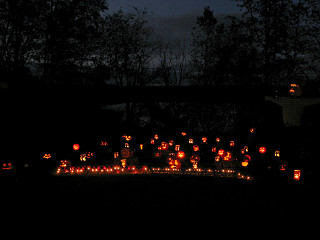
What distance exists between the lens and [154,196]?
7.04m

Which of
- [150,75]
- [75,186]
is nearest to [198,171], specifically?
[75,186]

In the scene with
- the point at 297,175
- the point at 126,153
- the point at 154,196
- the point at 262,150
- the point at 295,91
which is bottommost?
the point at 154,196

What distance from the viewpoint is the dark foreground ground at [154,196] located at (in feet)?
19.7

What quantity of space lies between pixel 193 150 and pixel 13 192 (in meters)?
7.15

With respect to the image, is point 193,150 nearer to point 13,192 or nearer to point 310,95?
point 310,95

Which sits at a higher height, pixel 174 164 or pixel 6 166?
pixel 6 166

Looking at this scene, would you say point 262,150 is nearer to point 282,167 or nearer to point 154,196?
point 282,167

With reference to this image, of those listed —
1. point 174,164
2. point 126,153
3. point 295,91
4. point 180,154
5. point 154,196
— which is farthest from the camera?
point 180,154

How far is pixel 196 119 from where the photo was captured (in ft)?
63.1

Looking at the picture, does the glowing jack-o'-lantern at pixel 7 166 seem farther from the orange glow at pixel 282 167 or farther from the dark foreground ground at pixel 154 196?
the orange glow at pixel 282 167

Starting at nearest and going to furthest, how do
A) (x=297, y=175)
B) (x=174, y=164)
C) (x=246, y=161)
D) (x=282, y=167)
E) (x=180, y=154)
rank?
1. (x=297, y=175)
2. (x=282, y=167)
3. (x=246, y=161)
4. (x=174, y=164)
5. (x=180, y=154)

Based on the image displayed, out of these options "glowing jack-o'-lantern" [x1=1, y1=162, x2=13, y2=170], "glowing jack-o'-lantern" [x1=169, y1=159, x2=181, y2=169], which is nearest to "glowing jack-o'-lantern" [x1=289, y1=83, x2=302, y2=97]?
"glowing jack-o'-lantern" [x1=169, y1=159, x2=181, y2=169]

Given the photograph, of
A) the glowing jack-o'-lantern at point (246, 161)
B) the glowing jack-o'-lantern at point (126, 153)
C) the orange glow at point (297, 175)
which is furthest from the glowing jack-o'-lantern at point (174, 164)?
the orange glow at point (297, 175)

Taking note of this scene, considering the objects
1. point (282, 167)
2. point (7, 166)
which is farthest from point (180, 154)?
point (7, 166)
